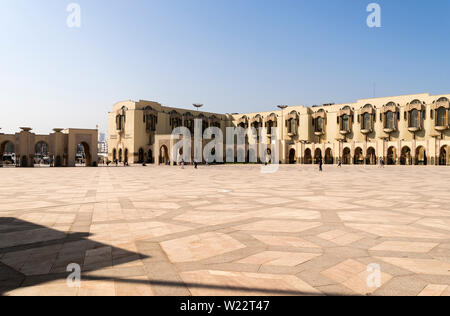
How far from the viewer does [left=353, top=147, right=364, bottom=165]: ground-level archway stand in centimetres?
5075

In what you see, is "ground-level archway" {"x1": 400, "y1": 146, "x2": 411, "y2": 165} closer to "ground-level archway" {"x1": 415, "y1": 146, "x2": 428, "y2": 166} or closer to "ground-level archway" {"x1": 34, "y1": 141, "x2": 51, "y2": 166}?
"ground-level archway" {"x1": 415, "y1": 146, "x2": 428, "y2": 166}

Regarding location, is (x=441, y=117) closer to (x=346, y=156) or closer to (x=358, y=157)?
(x=358, y=157)

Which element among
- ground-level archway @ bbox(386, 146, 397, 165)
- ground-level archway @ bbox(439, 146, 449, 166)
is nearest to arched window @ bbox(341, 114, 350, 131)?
ground-level archway @ bbox(386, 146, 397, 165)

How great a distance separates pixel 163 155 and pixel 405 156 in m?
38.3

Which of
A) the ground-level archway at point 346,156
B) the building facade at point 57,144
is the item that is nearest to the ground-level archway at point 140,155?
the building facade at point 57,144

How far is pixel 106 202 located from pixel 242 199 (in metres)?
3.82

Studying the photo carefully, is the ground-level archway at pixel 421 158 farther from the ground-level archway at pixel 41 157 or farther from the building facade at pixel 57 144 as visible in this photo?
the ground-level archway at pixel 41 157

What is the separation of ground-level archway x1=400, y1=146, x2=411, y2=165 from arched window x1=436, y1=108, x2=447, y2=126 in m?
6.00

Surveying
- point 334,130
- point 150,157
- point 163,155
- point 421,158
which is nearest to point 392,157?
point 421,158

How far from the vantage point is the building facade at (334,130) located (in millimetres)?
46438

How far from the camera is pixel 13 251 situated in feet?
13.2

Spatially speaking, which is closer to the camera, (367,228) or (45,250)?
(45,250)

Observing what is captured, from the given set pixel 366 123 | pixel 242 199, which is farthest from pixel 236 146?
pixel 242 199
